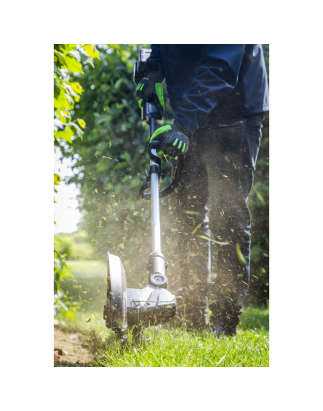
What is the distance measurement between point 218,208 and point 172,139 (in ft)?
1.48

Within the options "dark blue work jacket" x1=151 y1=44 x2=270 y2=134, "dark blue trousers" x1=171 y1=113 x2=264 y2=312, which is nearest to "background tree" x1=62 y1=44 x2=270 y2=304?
"dark blue trousers" x1=171 y1=113 x2=264 y2=312

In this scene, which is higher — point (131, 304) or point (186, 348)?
point (131, 304)

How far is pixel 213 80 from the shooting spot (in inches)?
51.5

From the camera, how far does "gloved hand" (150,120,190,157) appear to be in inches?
A: 50.8

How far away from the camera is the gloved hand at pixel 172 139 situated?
129cm

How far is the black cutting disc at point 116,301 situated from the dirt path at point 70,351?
0.36 meters

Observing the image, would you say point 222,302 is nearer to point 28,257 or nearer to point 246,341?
point 246,341

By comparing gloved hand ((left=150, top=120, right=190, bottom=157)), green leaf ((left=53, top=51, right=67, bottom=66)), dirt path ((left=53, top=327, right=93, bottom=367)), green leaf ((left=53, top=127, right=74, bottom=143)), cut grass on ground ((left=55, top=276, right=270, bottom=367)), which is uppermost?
green leaf ((left=53, top=51, right=67, bottom=66))

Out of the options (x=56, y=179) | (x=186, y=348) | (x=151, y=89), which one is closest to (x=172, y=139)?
(x=151, y=89)

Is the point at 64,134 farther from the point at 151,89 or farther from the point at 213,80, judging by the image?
the point at 213,80

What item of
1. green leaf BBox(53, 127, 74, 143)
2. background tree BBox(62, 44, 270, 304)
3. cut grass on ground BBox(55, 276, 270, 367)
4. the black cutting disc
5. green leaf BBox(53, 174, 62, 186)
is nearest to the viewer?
the black cutting disc

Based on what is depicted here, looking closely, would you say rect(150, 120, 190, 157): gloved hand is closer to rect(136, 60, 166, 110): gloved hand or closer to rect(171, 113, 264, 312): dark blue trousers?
rect(171, 113, 264, 312): dark blue trousers

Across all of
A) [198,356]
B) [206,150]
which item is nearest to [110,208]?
[206,150]

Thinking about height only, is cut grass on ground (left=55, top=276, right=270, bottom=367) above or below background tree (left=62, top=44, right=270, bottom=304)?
below
